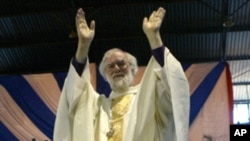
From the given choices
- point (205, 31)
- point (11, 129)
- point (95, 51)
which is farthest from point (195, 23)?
point (11, 129)

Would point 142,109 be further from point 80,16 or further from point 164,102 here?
point 80,16

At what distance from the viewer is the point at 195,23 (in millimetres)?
8719

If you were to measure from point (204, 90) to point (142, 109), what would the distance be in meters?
3.67

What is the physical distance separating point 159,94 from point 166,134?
0.20 meters

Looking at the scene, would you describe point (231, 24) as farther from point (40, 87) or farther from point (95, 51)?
point (40, 87)

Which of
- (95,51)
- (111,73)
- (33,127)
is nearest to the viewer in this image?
(111,73)

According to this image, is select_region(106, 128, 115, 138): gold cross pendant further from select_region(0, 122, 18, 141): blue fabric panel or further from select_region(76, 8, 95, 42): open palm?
select_region(0, 122, 18, 141): blue fabric panel

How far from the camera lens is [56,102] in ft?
19.8

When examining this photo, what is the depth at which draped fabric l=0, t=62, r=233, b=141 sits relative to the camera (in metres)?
5.57

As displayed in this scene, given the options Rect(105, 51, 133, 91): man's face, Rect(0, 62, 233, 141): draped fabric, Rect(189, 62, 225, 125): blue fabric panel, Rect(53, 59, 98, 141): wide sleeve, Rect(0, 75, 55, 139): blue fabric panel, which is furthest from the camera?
Rect(0, 75, 55, 139): blue fabric panel

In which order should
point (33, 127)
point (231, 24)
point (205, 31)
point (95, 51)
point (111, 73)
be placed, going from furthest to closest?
1. point (95, 51)
2. point (205, 31)
3. point (231, 24)
4. point (33, 127)
5. point (111, 73)

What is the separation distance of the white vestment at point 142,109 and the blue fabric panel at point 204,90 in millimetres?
3353

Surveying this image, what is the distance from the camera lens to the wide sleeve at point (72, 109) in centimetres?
236

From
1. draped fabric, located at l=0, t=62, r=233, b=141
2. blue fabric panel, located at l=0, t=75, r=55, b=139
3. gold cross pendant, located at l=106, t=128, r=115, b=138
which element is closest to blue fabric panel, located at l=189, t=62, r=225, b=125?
draped fabric, located at l=0, t=62, r=233, b=141
